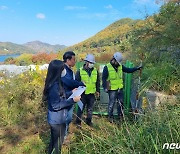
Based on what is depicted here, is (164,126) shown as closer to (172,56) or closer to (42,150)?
(42,150)

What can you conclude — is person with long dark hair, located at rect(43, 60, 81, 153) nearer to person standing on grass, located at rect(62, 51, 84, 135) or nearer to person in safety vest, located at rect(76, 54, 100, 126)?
person standing on grass, located at rect(62, 51, 84, 135)

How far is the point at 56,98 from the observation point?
13.0 ft

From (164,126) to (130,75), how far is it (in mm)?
4415

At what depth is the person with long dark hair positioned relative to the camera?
392cm

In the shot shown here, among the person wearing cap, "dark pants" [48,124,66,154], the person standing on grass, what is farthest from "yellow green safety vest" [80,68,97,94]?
"dark pants" [48,124,66,154]

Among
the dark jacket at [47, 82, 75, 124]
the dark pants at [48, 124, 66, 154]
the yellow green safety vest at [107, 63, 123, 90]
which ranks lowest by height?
the dark pants at [48, 124, 66, 154]

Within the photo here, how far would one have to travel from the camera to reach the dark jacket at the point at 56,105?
3955 millimetres

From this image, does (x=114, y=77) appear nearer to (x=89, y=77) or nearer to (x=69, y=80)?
(x=89, y=77)

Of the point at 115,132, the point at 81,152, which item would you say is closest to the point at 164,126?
the point at 115,132

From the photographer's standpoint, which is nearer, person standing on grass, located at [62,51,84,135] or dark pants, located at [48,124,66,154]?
dark pants, located at [48,124,66,154]

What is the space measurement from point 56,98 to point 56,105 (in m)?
0.10

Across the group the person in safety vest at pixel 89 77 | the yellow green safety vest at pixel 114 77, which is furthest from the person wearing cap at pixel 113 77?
the person in safety vest at pixel 89 77

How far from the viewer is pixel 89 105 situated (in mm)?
6430

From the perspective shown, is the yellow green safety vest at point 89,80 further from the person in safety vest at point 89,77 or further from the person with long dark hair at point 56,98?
the person with long dark hair at point 56,98
